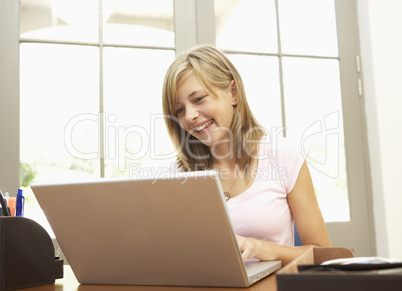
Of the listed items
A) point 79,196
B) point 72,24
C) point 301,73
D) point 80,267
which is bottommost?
point 80,267

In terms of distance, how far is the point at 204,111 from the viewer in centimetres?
141

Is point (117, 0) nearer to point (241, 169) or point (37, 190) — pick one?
point (241, 169)

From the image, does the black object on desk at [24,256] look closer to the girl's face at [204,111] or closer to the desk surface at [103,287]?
the desk surface at [103,287]

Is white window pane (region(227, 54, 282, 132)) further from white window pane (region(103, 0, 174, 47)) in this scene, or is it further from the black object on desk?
the black object on desk

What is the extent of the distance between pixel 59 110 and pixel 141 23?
1.81 feet

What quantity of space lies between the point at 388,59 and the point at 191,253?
A: 184 cm

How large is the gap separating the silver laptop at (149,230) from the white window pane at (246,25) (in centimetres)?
147

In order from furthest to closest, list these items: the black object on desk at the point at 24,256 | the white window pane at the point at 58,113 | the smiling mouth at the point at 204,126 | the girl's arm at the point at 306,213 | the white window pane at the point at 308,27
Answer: the white window pane at the point at 308,27 → the white window pane at the point at 58,113 → the smiling mouth at the point at 204,126 → the girl's arm at the point at 306,213 → the black object on desk at the point at 24,256

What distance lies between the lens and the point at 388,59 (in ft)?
7.04

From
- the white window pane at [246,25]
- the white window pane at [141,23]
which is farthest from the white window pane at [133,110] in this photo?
the white window pane at [246,25]

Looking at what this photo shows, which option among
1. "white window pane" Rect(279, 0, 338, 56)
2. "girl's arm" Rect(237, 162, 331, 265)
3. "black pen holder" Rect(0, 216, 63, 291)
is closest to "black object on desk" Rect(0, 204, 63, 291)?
"black pen holder" Rect(0, 216, 63, 291)

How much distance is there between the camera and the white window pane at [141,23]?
1946mm

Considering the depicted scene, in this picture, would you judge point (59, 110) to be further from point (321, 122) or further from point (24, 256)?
point (321, 122)

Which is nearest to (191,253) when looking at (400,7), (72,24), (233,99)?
(233,99)
